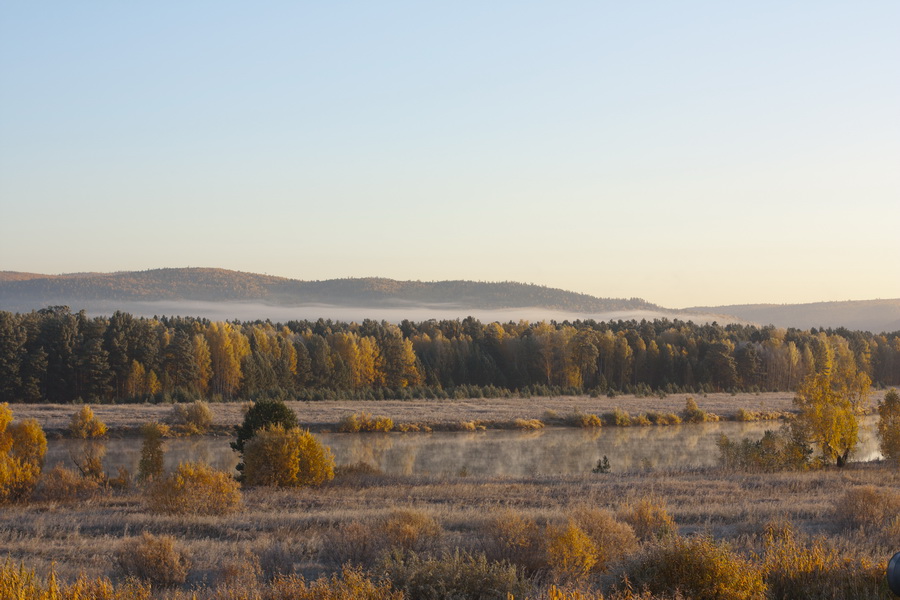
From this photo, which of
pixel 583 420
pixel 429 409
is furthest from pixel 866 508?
pixel 429 409

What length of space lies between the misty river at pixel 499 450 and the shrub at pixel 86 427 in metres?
1.16

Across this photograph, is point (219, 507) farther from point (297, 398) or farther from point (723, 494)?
point (297, 398)

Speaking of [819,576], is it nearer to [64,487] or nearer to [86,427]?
[64,487]

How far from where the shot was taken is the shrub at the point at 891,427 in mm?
28172

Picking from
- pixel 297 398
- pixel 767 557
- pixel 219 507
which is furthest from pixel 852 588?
pixel 297 398

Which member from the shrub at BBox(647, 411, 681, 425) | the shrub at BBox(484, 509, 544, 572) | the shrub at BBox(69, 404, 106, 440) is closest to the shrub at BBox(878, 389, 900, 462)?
the shrub at BBox(484, 509, 544, 572)

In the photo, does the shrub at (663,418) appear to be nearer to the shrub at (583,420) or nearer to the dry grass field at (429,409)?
the dry grass field at (429,409)

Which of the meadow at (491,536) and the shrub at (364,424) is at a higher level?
the meadow at (491,536)

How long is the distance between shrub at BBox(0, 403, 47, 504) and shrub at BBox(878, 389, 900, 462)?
25.8 m

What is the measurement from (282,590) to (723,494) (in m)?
13.3

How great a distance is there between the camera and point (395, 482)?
23.2 metres

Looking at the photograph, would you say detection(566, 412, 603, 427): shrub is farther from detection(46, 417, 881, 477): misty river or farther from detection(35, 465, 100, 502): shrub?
Answer: detection(35, 465, 100, 502): shrub

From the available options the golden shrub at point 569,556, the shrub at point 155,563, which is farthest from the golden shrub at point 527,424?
the golden shrub at point 569,556

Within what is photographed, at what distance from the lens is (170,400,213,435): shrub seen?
4516cm
